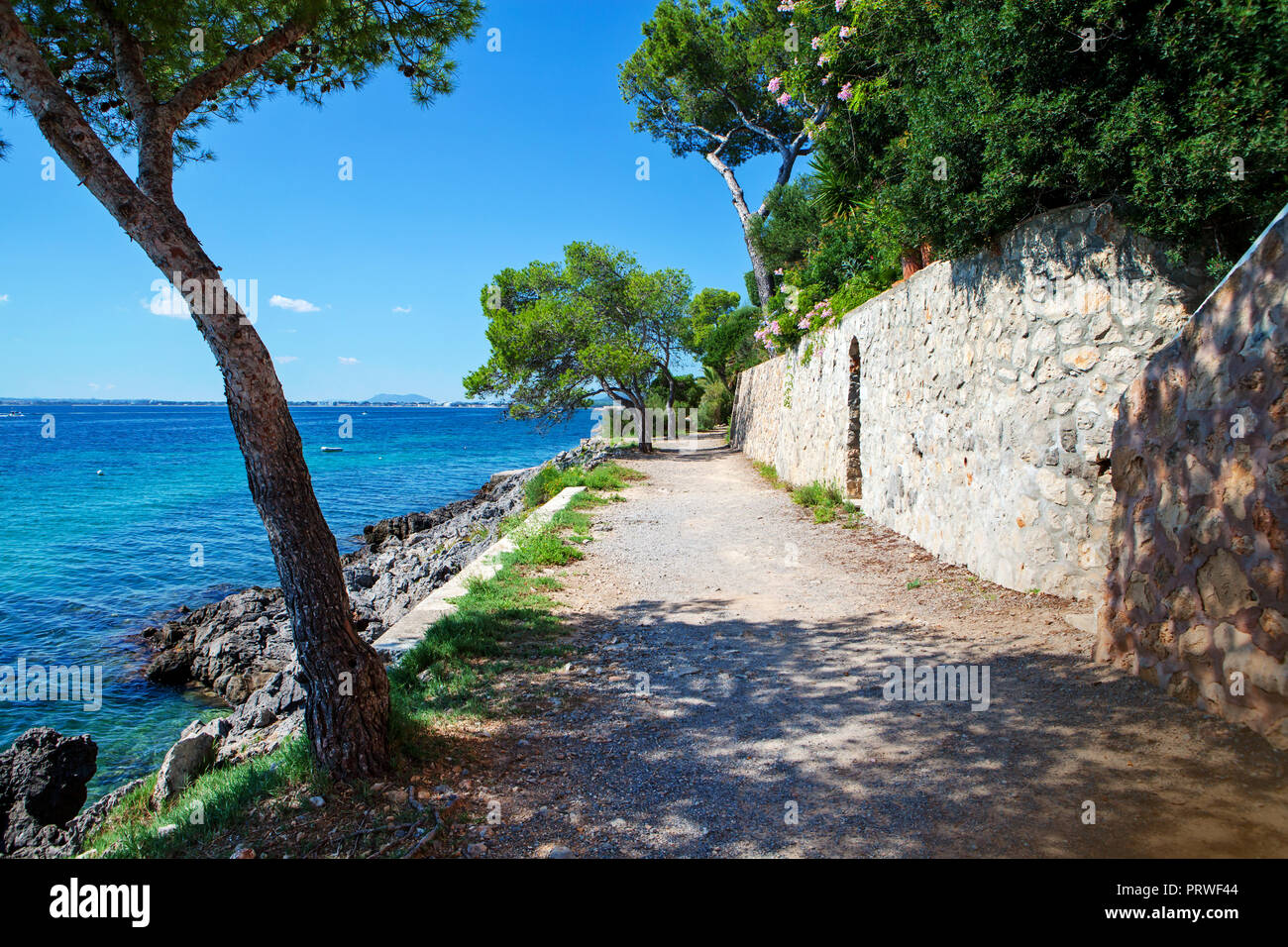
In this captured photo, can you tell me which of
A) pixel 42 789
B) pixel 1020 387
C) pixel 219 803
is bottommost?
pixel 42 789

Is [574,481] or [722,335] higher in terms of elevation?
[722,335]

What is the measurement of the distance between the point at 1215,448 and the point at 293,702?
681cm

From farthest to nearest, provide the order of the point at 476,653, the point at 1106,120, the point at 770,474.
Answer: the point at 770,474 < the point at 476,653 < the point at 1106,120

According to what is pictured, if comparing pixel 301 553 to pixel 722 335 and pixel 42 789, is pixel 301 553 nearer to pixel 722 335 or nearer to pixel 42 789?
pixel 42 789

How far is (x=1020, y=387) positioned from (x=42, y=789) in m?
8.68

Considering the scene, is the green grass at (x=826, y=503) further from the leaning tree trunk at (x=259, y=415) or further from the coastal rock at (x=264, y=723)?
the leaning tree trunk at (x=259, y=415)

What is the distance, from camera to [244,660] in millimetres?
8648

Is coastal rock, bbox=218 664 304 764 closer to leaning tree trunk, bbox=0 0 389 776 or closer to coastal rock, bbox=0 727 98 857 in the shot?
coastal rock, bbox=0 727 98 857

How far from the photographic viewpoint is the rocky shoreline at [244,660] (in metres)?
4.99

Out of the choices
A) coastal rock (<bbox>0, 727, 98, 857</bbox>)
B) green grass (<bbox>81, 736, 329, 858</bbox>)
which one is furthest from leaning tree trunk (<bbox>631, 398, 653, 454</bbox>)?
green grass (<bbox>81, 736, 329, 858</bbox>)

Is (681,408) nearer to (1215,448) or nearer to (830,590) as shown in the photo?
(830,590)

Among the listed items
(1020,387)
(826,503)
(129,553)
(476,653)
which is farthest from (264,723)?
(129,553)

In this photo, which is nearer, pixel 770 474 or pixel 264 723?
pixel 264 723

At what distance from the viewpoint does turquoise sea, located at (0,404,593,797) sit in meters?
7.80
